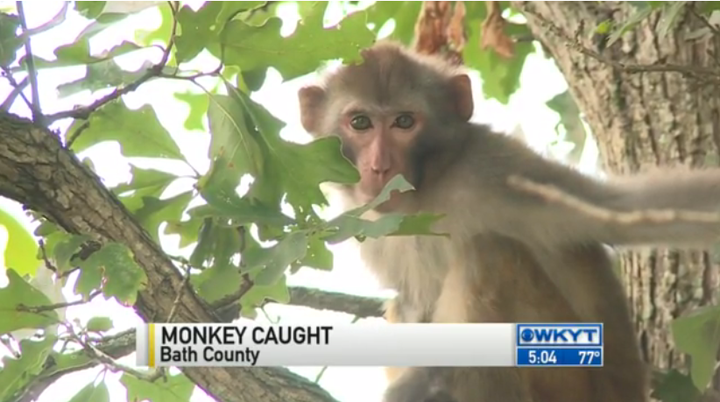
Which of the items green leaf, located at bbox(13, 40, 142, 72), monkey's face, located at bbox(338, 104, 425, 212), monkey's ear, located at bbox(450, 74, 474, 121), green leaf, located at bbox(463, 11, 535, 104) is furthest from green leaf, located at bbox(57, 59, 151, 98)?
green leaf, located at bbox(463, 11, 535, 104)

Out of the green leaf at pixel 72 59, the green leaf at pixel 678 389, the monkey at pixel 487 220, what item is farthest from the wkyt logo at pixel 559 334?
the green leaf at pixel 72 59

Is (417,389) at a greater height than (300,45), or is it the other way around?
(300,45)

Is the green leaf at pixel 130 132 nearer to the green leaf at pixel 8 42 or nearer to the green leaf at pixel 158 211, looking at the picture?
the green leaf at pixel 158 211

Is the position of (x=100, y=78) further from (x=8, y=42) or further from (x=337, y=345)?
(x=337, y=345)

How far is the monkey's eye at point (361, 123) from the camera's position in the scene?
2.28m

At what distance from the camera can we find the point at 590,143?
107 inches

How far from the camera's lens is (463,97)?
2.34m

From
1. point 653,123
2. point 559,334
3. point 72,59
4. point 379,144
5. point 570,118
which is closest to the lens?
point 72,59

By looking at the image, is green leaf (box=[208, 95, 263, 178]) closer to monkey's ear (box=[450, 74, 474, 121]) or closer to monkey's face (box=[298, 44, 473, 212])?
monkey's face (box=[298, 44, 473, 212])

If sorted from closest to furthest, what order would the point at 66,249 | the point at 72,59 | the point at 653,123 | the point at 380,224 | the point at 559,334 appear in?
1. the point at 380,224
2. the point at 66,249
3. the point at 72,59
4. the point at 559,334
5. the point at 653,123

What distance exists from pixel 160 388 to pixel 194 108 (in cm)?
69

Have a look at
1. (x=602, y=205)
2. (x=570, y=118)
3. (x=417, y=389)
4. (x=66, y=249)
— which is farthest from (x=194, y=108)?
(x=570, y=118)

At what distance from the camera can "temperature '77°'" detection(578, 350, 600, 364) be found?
186 cm

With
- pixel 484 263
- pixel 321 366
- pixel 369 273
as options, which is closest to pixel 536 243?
pixel 484 263
